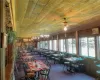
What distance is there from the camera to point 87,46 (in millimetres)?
9070

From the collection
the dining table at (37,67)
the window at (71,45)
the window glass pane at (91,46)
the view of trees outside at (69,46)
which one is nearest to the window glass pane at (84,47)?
the window glass pane at (91,46)

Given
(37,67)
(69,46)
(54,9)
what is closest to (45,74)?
(37,67)

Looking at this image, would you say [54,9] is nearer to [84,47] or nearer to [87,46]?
[87,46]

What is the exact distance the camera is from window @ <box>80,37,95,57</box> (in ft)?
27.8

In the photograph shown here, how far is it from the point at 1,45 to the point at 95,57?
7574 mm

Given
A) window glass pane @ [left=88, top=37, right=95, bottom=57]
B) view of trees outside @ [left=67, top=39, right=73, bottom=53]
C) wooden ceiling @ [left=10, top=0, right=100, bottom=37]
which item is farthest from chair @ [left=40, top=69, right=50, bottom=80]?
view of trees outside @ [left=67, top=39, right=73, bottom=53]

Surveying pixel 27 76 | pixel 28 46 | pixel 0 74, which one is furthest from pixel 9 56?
pixel 28 46

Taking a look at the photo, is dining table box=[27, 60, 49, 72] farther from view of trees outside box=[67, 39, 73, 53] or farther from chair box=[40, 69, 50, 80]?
view of trees outside box=[67, 39, 73, 53]

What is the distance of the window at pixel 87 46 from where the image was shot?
8.47 m

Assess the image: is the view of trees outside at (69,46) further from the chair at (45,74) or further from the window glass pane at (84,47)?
the chair at (45,74)

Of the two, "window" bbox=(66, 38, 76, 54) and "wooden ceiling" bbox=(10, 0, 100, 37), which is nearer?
"wooden ceiling" bbox=(10, 0, 100, 37)

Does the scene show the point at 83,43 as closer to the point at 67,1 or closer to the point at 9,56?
the point at 9,56

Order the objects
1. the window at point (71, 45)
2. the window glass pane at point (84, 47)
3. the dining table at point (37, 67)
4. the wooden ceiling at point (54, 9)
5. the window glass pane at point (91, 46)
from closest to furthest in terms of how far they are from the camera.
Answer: the wooden ceiling at point (54, 9), the dining table at point (37, 67), the window glass pane at point (91, 46), the window glass pane at point (84, 47), the window at point (71, 45)

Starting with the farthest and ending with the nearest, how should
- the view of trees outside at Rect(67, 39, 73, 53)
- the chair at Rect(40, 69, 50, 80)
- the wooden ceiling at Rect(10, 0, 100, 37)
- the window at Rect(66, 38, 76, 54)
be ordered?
the view of trees outside at Rect(67, 39, 73, 53), the window at Rect(66, 38, 76, 54), the chair at Rect(40, 69, 50, 80), the wooden ceiling at Rect(10, 0, 100, 37)
